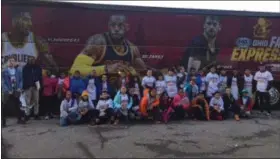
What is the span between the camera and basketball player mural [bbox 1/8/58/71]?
9727mm

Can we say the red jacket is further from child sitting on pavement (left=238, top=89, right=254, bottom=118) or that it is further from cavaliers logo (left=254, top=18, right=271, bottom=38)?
cavaliers logo (left=254, top=18, right=271, bottom=38)

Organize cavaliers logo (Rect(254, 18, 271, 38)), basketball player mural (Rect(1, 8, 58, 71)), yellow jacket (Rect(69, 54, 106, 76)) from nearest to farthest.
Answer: basketball player mural (Rect(1, 8, 58, 71))
yellow jacket (Rect(69, 54, 106, 76))
cavaliers logo (Rect(254, 18, 271, 38))

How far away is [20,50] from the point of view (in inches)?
386

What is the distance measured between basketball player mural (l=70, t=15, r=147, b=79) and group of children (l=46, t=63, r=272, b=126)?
9.4 inches

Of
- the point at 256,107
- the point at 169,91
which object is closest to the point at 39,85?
the point at 169,91

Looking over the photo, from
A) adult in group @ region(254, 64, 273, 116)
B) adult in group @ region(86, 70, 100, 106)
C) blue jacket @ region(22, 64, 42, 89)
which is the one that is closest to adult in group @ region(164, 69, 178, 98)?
adult in group @ region(86, 70, 100, 106)

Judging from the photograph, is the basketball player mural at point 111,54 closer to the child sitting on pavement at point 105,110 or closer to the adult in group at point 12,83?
the child sitting on pavement at point 105,110

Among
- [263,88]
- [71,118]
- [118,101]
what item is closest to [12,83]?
[71,118]

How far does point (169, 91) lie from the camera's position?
34.1ft

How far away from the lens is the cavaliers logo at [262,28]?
11.4m

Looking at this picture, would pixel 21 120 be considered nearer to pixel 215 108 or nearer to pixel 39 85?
pixel 39 85

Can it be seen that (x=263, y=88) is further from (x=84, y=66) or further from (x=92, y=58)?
(x=84, y=66)

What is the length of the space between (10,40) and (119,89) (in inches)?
112

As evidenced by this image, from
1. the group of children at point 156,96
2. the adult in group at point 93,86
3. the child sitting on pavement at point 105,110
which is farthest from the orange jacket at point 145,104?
the adult in group at point 93,86
